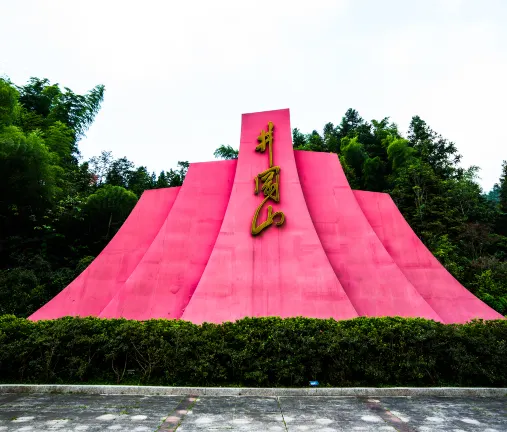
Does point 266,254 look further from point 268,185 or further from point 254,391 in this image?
point 254,391

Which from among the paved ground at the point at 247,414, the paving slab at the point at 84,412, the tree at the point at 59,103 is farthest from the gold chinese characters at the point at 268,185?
the tree at the point at 59,103

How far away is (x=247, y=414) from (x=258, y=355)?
3.61 feet

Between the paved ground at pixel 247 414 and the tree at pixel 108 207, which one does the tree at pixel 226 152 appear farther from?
the paved ground at pixel 247 414

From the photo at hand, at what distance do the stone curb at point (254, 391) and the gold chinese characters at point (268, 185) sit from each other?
3351 millimetres

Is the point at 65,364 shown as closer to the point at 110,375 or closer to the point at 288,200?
the point at 110,375

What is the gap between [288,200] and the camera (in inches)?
300

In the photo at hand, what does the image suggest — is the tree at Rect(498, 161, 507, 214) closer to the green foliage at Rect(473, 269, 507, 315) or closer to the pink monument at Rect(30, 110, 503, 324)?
the green foliage at Rect(473, 269, 507, 315)

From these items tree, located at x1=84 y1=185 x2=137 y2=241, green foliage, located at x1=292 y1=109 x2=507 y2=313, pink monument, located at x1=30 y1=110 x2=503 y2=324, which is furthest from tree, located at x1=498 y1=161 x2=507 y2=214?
tree, located at x1=84 y1=185 x2=137 y2=241

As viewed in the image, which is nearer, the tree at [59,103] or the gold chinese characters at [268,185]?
the gold chinese characters at [268,185]

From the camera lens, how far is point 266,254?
281 inches

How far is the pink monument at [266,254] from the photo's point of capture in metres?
6.77

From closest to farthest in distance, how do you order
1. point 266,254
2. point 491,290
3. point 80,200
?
1. point 266,254
2. point 491,290
3. point 80,200

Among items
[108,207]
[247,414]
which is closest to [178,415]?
[247,414]

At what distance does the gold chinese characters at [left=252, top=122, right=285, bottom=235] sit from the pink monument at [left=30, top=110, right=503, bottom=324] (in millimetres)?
24
